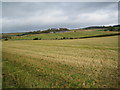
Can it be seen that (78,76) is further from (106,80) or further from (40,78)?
(40,78)

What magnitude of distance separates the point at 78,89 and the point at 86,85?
2.12 ft

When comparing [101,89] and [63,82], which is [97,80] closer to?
[101,89]

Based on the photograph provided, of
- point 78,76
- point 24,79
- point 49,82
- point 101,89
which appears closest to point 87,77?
point 78,76

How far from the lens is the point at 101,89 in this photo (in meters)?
5.05

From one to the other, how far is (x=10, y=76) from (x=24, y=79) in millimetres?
1285

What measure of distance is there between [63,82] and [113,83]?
288 centimetres

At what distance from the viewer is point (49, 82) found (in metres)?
5.86

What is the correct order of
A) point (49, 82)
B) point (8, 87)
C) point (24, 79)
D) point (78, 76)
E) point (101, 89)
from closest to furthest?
point (101, 89), point (8, 87), point (49, 82), point (24, 79), point (78, 76)

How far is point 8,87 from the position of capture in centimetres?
542

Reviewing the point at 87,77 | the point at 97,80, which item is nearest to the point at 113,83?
the point at 97,80

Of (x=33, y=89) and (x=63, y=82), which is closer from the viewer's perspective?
(x=33, y=89)

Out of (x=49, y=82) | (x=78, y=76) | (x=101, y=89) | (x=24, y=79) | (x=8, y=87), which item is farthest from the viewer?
(x=78, y=76)

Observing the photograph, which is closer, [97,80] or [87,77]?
[97,80]

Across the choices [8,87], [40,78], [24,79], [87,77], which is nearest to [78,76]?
[87,77]
